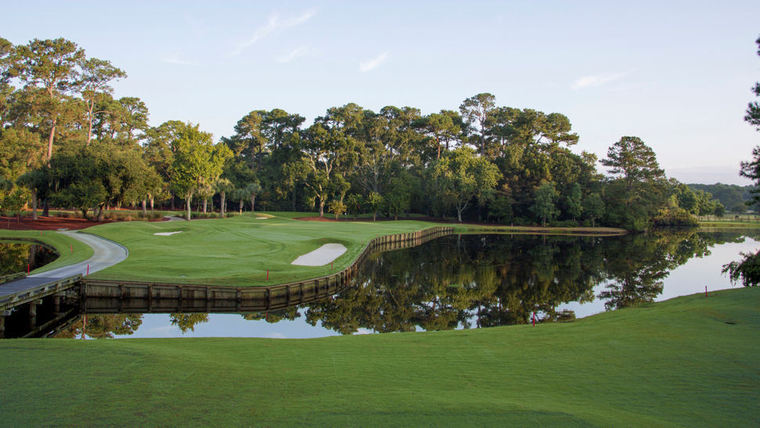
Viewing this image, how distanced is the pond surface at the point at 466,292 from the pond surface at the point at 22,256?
12.4 m

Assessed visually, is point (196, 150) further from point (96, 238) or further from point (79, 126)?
point (79, 126)

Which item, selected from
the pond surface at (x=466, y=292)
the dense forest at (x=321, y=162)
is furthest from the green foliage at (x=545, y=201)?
the pond surface at (x=466, y=292)

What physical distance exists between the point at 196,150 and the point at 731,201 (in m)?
211

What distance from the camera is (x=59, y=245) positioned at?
3491cm

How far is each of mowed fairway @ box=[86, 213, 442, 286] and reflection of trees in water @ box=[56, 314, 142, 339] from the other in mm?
3118

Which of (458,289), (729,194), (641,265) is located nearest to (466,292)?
(458,289)

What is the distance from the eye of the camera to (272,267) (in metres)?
27.3

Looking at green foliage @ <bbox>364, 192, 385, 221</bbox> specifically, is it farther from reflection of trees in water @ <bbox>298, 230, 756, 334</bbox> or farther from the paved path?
the paved path

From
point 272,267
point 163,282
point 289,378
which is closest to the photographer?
point 289,378

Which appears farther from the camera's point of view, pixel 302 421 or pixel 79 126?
pixel 79 126

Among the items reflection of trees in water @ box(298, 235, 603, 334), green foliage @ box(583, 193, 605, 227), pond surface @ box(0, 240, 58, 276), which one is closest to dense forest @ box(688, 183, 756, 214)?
green foliage @ box(583, 193, 605, 227)

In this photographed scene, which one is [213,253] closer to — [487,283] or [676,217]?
[487,283]

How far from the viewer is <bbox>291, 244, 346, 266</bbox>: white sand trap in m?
31.0

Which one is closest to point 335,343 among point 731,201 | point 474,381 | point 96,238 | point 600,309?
point 474,381
